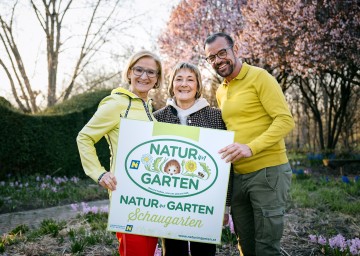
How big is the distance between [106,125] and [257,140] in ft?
3.43

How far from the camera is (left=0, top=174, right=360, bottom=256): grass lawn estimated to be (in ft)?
12.3

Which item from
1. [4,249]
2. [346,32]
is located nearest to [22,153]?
[4,249]

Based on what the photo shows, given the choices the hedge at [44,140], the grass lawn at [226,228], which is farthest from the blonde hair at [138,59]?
the hedge at [44,140]

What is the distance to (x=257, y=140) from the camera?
2.37 metres

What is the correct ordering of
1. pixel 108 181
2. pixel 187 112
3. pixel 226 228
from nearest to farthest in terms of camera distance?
pixel 108 181
pixel 187 112
pixel 226 228

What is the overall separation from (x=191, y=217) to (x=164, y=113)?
826 millimetres

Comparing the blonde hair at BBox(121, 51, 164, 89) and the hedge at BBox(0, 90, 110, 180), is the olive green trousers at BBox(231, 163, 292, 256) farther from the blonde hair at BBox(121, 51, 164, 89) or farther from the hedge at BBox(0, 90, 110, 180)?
the hedge at BBox(0, 90, 110, 180)

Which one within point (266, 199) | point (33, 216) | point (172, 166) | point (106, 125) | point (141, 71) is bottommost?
point (33, 216)

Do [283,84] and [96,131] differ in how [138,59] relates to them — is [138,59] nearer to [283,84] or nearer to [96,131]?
[96,131]

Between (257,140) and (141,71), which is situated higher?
(141,71)

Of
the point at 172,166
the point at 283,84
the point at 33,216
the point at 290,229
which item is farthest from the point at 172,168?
the point at 283,84

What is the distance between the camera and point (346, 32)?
8.24 meters

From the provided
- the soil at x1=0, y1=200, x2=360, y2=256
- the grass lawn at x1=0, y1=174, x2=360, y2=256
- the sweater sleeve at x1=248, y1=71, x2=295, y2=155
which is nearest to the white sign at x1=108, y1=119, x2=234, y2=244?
the sweater sleeve at x1=248, y1=71, x2=295, y2=155

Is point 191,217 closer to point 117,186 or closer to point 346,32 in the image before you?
point 117,186
